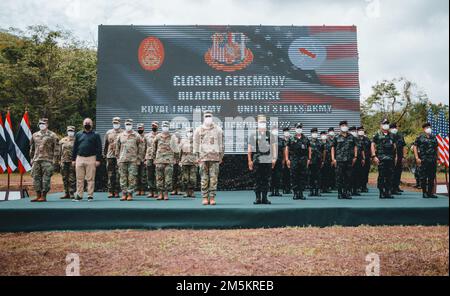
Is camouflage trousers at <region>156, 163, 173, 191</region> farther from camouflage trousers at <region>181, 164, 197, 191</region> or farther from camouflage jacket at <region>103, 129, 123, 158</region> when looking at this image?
camouflage jacket at <region>103, 129, 123, 158</region>

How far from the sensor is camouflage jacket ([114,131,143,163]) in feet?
21.9

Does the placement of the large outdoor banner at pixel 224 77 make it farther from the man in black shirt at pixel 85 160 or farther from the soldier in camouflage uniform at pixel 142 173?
the man in black shirt at pixel 85 160

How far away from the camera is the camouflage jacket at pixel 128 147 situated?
6.67m

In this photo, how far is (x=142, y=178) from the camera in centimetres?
809

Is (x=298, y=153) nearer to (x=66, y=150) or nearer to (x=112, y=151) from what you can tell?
(x=112, y=151)

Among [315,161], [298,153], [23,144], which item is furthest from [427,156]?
[23,144]

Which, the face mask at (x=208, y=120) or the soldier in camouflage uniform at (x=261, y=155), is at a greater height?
the face mask at (x=208, y=120)

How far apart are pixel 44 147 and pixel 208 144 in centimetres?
316

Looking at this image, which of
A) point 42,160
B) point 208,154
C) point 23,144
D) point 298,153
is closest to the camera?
point 208,154

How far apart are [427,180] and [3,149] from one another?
9.35 metres

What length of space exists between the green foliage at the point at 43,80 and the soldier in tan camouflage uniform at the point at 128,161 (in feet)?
47.8

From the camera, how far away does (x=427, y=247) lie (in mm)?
4148

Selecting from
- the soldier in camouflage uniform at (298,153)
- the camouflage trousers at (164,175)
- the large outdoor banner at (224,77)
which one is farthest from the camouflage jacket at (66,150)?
the soldier in camouflage uniform at (298,153)

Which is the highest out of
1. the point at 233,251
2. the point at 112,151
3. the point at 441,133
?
the point at 441,133
